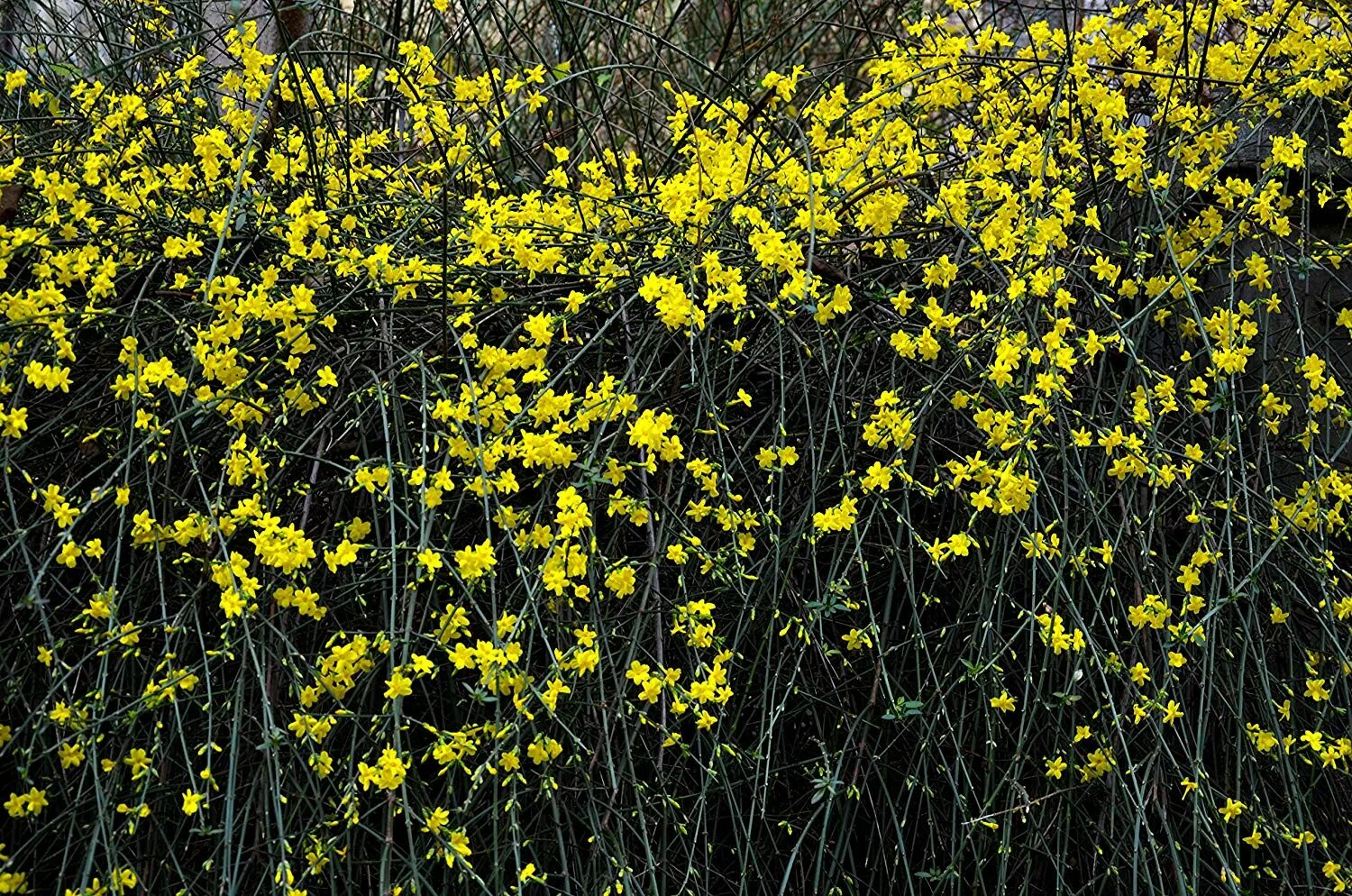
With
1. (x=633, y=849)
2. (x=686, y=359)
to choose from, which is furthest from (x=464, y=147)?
(x=633, y=849)

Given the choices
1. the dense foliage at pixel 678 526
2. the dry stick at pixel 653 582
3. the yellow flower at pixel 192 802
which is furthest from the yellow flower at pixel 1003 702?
the yellow flower at pixel 192 802

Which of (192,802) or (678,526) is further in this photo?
(678,526)

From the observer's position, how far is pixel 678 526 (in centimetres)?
158

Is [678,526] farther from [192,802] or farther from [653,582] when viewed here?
[192,802]

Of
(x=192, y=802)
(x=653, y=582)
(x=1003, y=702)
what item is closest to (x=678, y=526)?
(x=653, y=582)

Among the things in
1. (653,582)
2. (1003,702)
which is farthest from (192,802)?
(1003,702)

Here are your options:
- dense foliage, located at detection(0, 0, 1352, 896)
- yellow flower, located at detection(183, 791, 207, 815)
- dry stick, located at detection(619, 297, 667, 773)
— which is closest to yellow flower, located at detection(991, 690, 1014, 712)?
dense foliage, located at detection(0, 0, 1352, 896)

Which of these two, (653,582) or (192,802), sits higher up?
(653,582)

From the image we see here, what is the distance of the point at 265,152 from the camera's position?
209 cm

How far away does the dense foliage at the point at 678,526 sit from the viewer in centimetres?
141

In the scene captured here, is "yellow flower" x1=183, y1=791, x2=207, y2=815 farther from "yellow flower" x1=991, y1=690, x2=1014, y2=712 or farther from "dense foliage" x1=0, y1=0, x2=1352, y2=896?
"yellow flower" x1=991, y1=690, x2=1014, y2=712

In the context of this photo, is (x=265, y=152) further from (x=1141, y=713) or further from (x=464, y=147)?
(x=1141, y=713)

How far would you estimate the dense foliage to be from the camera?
1.41 metres

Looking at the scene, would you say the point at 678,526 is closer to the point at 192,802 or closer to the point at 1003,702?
the point at 1003,702
